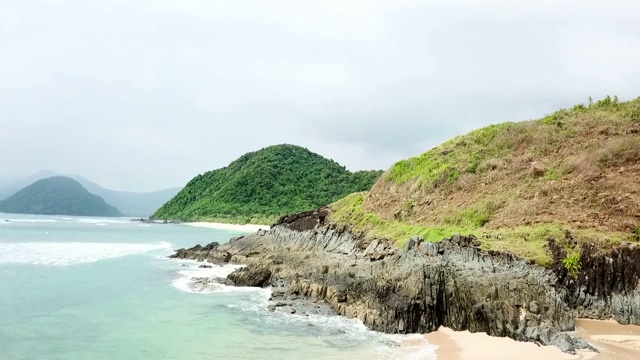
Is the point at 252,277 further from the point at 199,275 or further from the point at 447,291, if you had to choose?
the point at 447,291

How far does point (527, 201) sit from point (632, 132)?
9650mm

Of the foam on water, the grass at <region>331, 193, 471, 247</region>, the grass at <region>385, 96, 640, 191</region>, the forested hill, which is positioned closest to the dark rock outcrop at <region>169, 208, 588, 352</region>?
the foam on water

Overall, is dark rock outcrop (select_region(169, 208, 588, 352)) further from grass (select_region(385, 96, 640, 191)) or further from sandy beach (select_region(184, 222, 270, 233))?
sandy beach (select_region(184, 222, 270, 233))

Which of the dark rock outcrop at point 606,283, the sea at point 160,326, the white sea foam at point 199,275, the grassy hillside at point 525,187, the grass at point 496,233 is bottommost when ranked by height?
the sea at point 160,326

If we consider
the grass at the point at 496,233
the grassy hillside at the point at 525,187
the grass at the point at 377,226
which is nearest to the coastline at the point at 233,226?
the grass at the point at 377,226

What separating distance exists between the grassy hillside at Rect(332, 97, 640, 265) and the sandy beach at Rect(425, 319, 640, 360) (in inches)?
130

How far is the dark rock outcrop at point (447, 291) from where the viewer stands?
51.8ft

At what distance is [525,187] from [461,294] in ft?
34.3

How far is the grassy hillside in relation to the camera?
65.6 ft

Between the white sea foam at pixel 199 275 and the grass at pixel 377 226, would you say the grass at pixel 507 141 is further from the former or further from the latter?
the white sea foam at pixel 199 275

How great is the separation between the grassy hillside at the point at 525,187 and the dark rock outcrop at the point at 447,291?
150 cm

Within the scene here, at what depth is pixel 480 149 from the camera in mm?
33094

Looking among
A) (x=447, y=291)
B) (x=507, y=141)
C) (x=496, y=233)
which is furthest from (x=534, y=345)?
(x=507, y=141)

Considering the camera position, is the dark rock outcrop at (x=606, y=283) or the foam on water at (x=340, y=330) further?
the dark rock outcrop at (x=606, y=283)
